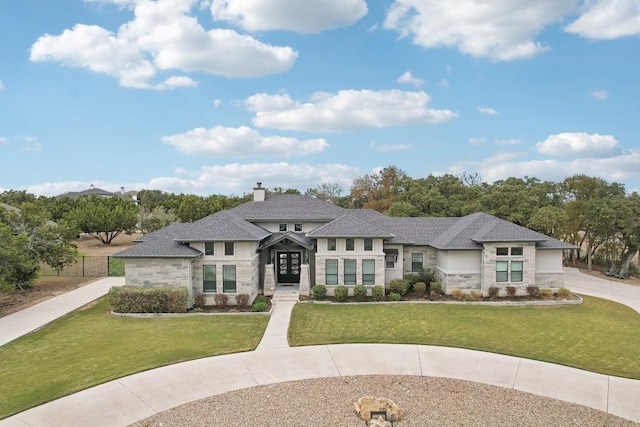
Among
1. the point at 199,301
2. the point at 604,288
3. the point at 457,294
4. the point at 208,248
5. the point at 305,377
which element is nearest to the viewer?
the point at 305,377

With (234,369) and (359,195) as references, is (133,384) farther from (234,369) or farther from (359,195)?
(359,195)

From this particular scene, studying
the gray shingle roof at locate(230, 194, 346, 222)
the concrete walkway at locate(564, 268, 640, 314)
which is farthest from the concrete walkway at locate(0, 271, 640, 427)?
the gray shingle roof at locate(230, 194, 346, 222)

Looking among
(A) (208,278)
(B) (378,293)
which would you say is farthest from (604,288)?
(A) (208,278)

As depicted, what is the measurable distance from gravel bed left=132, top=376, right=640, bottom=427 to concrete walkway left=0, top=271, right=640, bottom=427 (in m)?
0.46

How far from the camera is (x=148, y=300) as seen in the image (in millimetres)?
19625

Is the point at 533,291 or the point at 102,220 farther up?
the point at 102,220

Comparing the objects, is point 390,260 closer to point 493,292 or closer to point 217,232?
point 493,292

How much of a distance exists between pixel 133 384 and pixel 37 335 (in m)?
7.68

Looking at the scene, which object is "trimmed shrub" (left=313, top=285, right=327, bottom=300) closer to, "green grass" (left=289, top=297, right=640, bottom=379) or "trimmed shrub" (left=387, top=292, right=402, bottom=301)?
"green grass" (left=289, top=297, right=640, bottom=379)

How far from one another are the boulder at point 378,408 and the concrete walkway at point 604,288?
58.4 feet

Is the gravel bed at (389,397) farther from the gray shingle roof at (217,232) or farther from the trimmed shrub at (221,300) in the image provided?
the gray shingle roof at (217,232)

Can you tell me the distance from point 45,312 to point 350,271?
15638mm

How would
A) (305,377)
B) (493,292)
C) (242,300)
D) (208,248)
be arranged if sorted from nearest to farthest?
1. (305,377)
2. (242,300)
3. (208,248)
4. (493,292)

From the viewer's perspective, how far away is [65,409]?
409 inches
